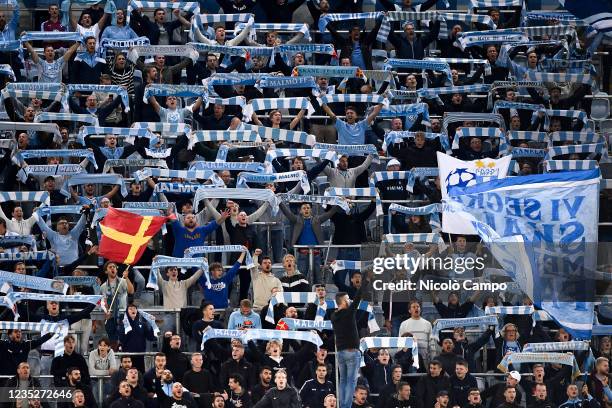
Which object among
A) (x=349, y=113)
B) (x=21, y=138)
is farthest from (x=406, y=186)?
(x=21, y=138)

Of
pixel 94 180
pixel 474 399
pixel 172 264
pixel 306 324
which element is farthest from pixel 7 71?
pixel 474 399

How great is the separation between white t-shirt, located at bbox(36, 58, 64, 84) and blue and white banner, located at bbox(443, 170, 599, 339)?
11427 mm

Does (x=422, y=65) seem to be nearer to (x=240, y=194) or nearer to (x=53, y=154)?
(x=240, y=194)

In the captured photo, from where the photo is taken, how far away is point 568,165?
33.8 m

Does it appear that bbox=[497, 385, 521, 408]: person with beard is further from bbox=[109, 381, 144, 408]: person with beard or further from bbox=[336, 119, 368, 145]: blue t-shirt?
bbox=[336, 119, 368, 145]: blue t-shirt

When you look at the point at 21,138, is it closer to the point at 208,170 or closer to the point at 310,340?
the point at 208,170

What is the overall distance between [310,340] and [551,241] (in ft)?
14.7

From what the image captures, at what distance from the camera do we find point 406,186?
32531 millimetres

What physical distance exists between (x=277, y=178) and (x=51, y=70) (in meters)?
5.68

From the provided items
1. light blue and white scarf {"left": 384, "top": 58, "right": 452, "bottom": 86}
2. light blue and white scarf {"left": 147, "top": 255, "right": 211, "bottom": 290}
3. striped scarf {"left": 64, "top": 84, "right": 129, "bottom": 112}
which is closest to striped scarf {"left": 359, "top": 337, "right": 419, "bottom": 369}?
light blue and white scarf {"left": 147, "top": 255, "right": 211, "bottom": 290}

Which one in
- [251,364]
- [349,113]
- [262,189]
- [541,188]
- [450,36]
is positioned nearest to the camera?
[541,188]

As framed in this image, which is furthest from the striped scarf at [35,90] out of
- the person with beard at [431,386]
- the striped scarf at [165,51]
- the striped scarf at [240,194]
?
the person with beard at [431,386]

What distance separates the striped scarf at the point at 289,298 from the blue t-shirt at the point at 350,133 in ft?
16.4

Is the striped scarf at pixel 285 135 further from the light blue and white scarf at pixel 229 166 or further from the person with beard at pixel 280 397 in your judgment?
the person with beard at pixel 280 397
